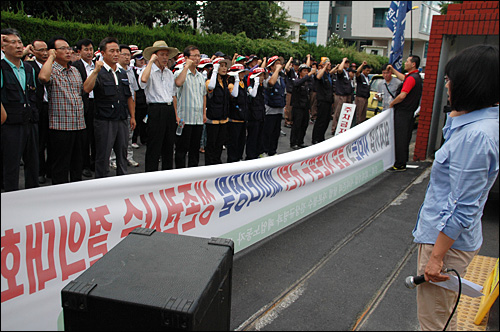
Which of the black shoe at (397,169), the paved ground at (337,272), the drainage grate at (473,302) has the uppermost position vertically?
the black shoe at (397,169)

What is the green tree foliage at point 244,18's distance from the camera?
3325 centimetres

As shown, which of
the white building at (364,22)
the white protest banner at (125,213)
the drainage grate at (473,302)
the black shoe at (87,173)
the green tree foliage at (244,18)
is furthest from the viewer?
the white building at (364,22)

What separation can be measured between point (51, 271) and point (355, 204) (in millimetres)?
4846

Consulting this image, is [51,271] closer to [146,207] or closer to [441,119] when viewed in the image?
[146,207]

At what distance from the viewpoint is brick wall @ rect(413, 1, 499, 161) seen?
880 centimetres

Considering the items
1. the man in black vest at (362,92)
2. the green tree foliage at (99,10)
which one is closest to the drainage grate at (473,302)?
the man in black vest at (362,92)

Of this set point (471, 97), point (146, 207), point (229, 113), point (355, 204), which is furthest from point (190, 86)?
point (471, 97)

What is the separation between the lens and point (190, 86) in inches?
288

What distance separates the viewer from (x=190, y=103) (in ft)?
24.0

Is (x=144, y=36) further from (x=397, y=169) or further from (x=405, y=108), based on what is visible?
(x=397, y=169)

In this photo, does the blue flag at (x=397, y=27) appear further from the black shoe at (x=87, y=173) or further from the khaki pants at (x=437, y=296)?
the khaki pants at (x=437, y=296)

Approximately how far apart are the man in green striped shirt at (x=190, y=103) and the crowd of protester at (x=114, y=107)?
2 centimetres

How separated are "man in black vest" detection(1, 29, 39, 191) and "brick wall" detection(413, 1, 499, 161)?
8128 millimetres

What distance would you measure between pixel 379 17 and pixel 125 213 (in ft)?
205
